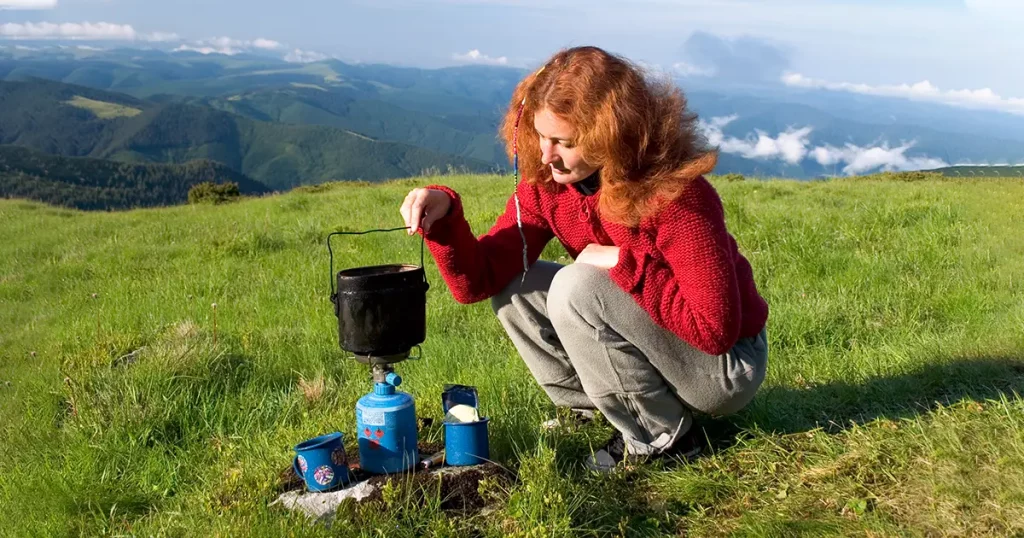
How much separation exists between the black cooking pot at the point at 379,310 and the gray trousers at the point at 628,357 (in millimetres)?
513

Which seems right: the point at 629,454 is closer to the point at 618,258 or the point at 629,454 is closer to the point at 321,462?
the point at 618,258

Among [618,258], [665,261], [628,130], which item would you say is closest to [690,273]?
[665,261]

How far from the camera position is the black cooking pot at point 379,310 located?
2.70 meters

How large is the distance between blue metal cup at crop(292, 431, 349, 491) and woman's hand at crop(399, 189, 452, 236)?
0.82 m

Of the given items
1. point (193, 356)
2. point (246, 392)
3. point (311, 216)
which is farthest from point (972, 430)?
point (311, 216)

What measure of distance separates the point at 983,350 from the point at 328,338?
3.93 m

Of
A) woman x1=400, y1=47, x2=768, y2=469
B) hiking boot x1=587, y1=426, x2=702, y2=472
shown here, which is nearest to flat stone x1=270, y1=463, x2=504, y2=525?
hiking boot x1=587, y1=426, x2=702, y2=472

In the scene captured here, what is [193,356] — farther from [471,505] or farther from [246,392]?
[471,505]

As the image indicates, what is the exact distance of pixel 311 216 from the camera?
1135 centimetres

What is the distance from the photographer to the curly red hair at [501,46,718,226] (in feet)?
8.39

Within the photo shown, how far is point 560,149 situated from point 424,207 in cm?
53

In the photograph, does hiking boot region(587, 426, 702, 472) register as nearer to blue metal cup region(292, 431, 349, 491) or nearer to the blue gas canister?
the blue gas canister

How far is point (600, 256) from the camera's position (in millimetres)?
2828

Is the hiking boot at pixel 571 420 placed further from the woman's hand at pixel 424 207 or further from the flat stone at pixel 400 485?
the woman's hand at pixel 424 207
